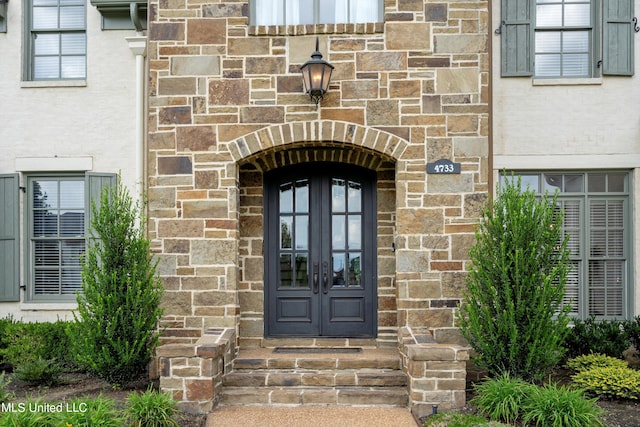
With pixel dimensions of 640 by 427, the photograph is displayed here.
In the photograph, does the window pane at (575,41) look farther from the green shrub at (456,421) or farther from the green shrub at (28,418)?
the green shrub at (28,418)

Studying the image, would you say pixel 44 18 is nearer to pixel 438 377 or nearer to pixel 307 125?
pixel 307 125

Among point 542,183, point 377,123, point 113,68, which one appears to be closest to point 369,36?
point 377,123

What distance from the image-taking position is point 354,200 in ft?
23.5

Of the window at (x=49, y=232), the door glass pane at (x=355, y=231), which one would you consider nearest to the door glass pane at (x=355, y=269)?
the door glass pane at (x=355, y=231)

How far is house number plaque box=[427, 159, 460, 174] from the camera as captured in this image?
252 inches

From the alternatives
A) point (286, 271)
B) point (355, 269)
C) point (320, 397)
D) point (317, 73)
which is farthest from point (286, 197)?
point (320, 397)

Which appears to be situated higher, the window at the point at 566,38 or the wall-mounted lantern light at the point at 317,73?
the window at the point at 566,38

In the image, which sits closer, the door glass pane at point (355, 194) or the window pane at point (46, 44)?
the door glass pane at point (355, 194)

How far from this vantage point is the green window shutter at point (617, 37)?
7.41m

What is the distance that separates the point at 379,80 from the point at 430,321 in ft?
9.33

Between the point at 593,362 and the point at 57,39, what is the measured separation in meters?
8.25

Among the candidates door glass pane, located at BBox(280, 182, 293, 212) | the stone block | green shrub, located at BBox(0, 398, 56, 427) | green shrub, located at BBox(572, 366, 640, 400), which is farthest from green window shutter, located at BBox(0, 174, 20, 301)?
green shrub, located at BBox(572, 366, 640, 400)

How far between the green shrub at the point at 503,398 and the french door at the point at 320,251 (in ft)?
6.20

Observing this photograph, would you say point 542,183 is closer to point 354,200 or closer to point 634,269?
point 634,269
